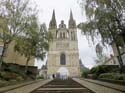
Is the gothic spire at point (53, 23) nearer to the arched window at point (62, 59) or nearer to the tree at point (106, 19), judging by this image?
the arched window at point (62, 59)

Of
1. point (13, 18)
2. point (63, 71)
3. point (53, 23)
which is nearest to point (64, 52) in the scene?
point (63, 71)

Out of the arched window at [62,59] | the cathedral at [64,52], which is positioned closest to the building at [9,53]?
the cathedral at [64,52]

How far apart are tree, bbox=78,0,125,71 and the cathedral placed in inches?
3090

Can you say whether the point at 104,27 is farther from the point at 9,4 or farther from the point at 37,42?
the point at 37,42

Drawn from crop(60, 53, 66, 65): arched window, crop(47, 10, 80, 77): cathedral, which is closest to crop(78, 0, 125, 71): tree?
crop(47, 10, 80, 77): cathedral

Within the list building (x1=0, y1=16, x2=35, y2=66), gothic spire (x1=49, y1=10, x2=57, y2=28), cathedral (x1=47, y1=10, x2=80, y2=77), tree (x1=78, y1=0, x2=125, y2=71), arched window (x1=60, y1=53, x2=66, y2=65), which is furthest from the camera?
gothic spire (x1=49, y1=10, x2=57, y2=28)

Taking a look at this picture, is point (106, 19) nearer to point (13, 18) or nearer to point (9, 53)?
point (13, 18)

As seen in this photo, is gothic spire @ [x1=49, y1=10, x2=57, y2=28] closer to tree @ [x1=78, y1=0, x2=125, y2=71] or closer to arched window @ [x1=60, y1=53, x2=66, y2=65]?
arched window @ [x1=60, y1=53, x2=66, y2=65]

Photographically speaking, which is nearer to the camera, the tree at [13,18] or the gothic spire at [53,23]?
the tree at [13,18]

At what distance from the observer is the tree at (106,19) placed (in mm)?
19281

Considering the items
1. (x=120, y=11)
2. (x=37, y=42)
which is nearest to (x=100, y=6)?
(x=120, y=11)

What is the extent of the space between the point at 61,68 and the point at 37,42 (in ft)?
210

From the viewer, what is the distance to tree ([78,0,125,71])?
19.3m

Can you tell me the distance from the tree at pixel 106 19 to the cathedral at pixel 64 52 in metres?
78.5
